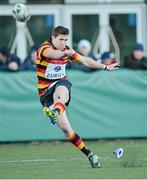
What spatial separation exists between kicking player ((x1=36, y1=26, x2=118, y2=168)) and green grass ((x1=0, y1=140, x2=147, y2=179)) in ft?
1.45

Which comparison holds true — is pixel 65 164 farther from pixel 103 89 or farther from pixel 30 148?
pixel 103 89

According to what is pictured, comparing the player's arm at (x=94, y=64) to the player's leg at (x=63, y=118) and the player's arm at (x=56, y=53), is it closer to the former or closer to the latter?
the player's arm at (x=56, y=53)

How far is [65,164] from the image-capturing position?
12.7 meters

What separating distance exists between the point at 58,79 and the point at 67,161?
133 centimetres

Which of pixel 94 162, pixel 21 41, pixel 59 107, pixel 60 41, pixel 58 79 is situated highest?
pixel 60 41

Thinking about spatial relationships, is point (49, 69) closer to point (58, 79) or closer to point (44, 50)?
point (58, 79)

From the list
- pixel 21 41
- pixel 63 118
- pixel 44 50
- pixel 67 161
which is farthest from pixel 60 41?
pixel 21 41

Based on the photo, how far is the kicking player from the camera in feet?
39.8

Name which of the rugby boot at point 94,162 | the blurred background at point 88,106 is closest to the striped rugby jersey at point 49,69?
the rugby boot at point 94,162

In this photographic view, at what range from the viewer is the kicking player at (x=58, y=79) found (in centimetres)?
1212

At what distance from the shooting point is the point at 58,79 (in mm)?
12609

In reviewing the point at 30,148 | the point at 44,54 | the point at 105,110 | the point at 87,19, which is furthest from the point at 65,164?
the point at 87,19

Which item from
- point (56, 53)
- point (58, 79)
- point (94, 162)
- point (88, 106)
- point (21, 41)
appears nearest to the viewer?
point (94, 162)

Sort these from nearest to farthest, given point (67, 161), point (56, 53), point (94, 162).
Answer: point (94, 162) < point (56, 53) < point (67, 161)
